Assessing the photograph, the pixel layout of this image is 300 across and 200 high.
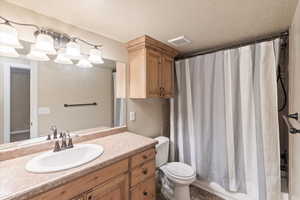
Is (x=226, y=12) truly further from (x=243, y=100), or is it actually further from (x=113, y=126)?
(x=113, y=126)

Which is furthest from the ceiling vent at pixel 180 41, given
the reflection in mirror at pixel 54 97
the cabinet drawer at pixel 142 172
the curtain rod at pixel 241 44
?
the cabinet drawer at pixel 142 172

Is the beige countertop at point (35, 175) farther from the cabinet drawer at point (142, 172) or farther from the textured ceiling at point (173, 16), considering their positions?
the textured ceiling at point (173, 16)

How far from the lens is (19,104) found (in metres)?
1.19

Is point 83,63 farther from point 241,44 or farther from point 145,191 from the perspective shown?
point 241,44

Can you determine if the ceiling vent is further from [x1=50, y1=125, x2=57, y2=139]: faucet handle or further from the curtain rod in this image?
[x1=50, y1=125, x2=57, y2=139]: faucet handle

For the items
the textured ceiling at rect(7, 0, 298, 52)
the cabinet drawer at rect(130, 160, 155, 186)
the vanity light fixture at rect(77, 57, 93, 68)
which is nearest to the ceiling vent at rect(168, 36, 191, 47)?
the textured ceiling at rect(7, 0, 298, 52)

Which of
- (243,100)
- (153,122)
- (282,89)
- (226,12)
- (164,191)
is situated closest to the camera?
(226,12)

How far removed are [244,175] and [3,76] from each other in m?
2.61

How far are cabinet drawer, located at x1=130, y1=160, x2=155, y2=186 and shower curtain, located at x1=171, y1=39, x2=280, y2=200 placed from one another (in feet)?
3.04

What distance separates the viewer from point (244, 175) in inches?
65.9

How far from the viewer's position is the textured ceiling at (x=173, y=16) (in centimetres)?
110

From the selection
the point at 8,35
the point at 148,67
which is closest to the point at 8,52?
the point at 8,35

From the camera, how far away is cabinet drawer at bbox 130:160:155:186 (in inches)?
49.3

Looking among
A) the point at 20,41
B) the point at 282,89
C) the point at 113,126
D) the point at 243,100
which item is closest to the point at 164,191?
the point at 113,126
